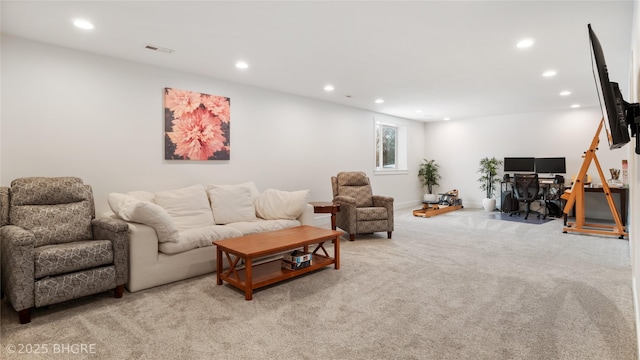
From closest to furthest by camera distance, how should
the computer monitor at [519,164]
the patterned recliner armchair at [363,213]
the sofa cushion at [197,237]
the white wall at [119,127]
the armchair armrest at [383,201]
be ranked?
1. the sofa cushion at [197,237]
2. the white wall at [119,127]
3. the patterned recliner armchair at [363,213]
4. the armchair armrest at [383,201]
5. the computer monitor at [519,164]

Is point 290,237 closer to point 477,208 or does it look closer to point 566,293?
point 566,293

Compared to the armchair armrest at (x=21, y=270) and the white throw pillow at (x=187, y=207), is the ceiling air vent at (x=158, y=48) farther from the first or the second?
the armchair armrest at (x=21, y=270)

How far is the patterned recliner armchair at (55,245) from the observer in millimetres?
2248

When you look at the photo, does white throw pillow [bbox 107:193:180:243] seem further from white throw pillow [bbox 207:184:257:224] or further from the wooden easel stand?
the wooden easel stand

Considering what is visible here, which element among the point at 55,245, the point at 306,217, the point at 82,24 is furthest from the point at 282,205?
the point at 82,24

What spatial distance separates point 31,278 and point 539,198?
7857mm

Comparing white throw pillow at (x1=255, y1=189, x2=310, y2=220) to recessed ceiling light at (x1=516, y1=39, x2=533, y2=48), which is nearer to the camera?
recessed ceiling light at (x1=516, y1=39, x2=533, y2=48)

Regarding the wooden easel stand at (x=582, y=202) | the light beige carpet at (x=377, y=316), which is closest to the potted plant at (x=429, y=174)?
the wooden easel stand at (x=582, y=202)

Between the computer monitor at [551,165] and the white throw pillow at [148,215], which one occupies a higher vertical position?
the computer monitor at [551,165]

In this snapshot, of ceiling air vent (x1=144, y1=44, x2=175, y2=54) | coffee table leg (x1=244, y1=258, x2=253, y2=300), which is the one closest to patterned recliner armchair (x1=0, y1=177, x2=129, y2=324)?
coffee table leg (x1=244, y1=258, x2=253, y2=300)

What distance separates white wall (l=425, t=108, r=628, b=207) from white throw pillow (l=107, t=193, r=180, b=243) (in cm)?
736

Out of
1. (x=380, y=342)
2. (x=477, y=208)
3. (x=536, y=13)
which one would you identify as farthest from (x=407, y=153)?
(x=380, y=342)

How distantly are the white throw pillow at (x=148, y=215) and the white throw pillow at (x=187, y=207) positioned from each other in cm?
50

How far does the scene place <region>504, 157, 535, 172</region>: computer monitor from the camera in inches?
288
